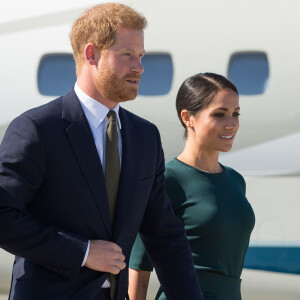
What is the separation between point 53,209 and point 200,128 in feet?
3.08

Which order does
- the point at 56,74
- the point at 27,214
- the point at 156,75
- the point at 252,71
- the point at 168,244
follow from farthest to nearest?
the point at 56,74, the point at 156,75, the point at 252,71, the point at 168,244, the point at 27,214

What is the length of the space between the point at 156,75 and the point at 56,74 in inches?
25.1

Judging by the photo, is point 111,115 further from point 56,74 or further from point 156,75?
point 56,74

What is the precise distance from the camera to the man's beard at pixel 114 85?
2.24m

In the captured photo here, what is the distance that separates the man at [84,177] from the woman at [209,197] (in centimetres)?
42

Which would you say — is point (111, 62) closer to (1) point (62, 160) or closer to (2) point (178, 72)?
(1) point (62, 160)

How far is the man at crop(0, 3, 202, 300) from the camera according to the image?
2.08 m

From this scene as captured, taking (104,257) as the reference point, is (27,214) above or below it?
above

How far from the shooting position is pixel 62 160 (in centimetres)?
215

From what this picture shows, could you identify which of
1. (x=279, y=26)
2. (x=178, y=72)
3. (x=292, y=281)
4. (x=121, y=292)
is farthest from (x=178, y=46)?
(x=121, y=292)

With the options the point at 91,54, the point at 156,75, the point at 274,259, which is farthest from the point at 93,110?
the point at 156,75

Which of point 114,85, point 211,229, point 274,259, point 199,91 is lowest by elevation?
point 274,259

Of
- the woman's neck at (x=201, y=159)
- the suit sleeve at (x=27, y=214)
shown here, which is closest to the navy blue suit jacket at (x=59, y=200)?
the suit sleeve at (x=27, y=214)

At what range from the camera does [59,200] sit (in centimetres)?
213
